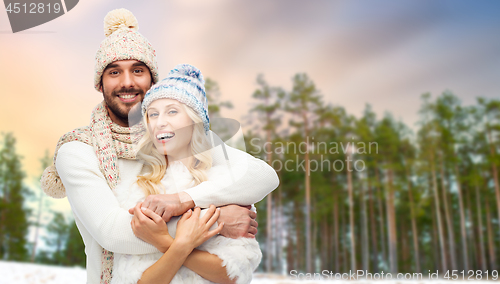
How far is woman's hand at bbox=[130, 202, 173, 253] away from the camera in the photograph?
5.07 feet

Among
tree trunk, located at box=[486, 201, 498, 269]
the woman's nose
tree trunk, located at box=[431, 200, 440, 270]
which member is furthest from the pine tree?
tree trunk, located at box=[486, 201, 498, 269]

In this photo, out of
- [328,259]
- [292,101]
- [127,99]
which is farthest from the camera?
[328,259]

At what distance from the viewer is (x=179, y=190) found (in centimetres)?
179

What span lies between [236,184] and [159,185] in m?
0.39

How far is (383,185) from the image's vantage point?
17500 millimetres

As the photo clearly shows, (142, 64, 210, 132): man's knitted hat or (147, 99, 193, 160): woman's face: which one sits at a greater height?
(142, 64, 210, 132): man's knitted hat

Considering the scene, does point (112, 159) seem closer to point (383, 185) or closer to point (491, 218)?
point (383, 185)

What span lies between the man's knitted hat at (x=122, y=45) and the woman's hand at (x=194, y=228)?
115 cm

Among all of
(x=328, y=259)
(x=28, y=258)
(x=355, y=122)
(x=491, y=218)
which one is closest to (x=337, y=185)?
(x=355, y=122)

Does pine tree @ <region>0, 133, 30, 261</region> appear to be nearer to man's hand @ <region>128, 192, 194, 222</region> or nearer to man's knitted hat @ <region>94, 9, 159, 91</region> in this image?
man's knitted hat @ <region>94, 9, 159, 91</region>

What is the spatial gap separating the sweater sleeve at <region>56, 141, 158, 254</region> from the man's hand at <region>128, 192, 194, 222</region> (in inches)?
3.7

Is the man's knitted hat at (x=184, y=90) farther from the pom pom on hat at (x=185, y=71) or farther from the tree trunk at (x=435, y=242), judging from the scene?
the tree trunk at (x=435, y=242)

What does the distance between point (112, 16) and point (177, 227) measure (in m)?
1.59

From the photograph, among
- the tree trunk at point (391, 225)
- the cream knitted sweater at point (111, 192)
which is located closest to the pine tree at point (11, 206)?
the tree trunk at point (391, 225)
